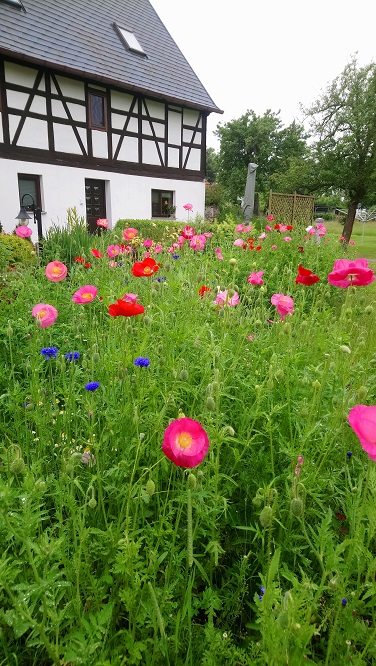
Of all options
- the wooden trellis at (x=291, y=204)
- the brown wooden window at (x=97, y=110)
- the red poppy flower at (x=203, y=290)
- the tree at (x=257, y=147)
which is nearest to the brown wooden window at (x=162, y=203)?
the brown wooden window at (x=97, y=110)

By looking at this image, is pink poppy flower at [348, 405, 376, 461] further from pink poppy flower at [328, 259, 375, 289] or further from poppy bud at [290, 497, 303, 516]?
pink poppy flower at [328, 259, 375, 289]

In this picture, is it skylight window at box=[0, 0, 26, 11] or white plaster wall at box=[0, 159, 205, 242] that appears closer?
white plaster wall at box=[0, 159, 205, 242]

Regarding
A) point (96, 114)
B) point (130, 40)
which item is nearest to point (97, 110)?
point (96, 114)

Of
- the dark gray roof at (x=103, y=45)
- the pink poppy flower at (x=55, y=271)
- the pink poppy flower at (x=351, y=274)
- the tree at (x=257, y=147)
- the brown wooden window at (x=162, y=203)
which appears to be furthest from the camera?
the tree at (x=257, y=147)

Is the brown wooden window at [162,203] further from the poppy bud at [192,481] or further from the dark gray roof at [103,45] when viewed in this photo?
the poppy bud at [192,481]

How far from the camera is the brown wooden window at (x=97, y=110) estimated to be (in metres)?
11.8

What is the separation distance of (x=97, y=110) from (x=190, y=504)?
13100 millimetres

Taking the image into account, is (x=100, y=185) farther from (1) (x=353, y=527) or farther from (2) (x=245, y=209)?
(1) (x=353, y=527)

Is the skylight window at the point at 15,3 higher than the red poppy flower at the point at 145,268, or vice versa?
the skylight window at the point at 15,3

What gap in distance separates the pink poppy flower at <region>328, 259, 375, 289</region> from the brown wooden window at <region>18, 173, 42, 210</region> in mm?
9920

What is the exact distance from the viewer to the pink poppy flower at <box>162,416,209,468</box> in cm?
92

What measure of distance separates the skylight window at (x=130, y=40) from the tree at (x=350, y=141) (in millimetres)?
8048

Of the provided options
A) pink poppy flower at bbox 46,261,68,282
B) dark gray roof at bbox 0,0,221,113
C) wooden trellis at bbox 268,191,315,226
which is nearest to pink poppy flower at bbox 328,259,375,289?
pink poppy flower at bbox 46,261,68,282

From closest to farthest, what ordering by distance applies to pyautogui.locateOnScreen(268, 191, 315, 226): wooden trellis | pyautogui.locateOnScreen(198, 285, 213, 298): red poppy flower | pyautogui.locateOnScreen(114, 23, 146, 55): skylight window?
pyautogui.locateOnScreen(198, 285, 213, 298): red poppy flower, pyautogui.locateOnScreen(114, 23, 146, 55): skylight window, pyautogui.locateOnScreen(268, 191, 315, 226): wooden trellis
